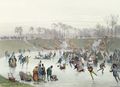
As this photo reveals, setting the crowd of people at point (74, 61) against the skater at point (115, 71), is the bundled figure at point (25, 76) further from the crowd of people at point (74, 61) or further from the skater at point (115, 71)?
the skater at point (115, 71)

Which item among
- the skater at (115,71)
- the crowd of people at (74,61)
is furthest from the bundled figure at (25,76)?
the skater at (115,71)

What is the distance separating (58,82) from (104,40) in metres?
0.54

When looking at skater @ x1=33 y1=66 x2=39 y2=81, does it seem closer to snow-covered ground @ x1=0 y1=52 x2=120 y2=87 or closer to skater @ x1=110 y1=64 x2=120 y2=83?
snow-covered ground @ x1=0 y1=52 x2=120 y2=87

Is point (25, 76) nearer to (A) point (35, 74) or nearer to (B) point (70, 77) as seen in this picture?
(A) point (35, 74)

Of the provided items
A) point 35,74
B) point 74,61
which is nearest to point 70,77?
point 74,61

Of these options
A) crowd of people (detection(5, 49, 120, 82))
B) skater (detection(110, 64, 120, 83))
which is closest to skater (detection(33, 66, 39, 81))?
crowd of people (detection(5, 49, 120, 82))

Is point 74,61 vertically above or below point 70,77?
above

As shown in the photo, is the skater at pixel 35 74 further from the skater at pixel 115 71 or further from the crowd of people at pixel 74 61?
the skater at pixel 115 71

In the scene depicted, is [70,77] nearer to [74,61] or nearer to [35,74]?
[74,61]

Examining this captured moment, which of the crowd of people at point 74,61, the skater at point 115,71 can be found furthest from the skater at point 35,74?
the skater at point 115,71

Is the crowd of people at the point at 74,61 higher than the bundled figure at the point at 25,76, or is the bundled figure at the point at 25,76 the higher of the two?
the crowd of people at the point at 74,61

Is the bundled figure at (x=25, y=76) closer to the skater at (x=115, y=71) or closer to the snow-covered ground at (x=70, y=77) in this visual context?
the snow-covered ground at (x=70, y=77)

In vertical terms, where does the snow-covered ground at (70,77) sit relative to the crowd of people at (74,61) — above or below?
below

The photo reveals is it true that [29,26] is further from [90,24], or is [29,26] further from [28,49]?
[90,24]
